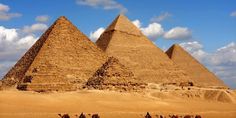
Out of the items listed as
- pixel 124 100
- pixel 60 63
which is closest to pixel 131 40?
pixel 60 63

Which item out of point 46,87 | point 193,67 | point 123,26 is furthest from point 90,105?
point 193,67

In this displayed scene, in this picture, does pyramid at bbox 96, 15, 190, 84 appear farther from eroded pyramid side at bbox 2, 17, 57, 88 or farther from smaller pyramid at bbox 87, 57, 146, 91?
smaller pyramid at bbox 87, 57, 146, 91

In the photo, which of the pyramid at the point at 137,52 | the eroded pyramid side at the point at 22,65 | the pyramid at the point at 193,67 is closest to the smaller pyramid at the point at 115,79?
the eroded pyramid side at the point at 22,65

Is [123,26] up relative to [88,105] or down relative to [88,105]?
up

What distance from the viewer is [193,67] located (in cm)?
7000

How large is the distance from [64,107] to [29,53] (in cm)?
2372

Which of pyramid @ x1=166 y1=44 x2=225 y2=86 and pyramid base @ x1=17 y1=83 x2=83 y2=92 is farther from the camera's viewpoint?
pyramid @ x1=166 y1=44 x2=225 y2=86

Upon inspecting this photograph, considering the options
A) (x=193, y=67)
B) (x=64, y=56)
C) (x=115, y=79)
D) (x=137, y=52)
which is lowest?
(x=115, y=79)

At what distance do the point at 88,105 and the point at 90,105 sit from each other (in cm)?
13

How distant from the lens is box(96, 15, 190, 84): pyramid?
181ft

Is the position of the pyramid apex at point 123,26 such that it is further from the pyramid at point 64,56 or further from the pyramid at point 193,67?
the pyramid at point 193,67

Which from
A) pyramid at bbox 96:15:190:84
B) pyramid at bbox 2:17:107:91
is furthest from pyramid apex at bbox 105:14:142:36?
pyramid at bbox 2:17:107:91

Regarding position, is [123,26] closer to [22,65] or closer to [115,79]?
[22,65]

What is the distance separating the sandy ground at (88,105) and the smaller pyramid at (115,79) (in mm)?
1010
